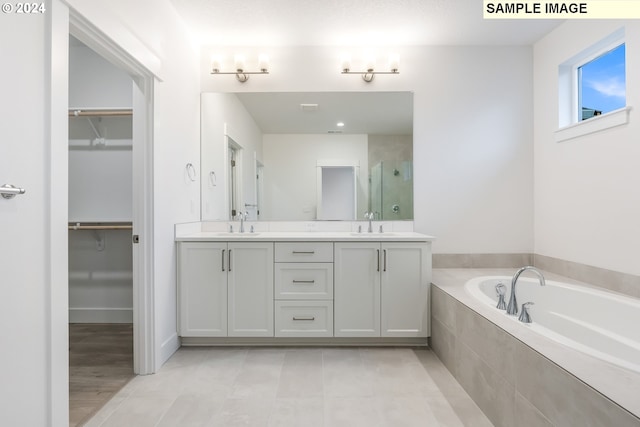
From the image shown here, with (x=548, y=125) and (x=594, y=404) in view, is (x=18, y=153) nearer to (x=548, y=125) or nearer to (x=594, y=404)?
(x=594, y=404)

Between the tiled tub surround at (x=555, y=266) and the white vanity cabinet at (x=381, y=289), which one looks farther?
the white vanity cabinet at (x=381, y=289)

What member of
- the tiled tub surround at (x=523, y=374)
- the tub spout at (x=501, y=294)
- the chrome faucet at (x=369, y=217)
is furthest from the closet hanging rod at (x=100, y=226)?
the tub spout at (x=501, y=294)

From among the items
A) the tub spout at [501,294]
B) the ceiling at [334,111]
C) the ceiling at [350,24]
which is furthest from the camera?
the ceiling at [334,111]

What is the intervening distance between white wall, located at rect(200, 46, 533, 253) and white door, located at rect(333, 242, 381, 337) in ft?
2.51

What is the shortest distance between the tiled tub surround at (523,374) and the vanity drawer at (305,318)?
799 millimetres

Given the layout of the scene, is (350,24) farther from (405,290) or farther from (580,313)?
(580,313)

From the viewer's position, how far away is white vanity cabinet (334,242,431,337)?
2666 millimetres

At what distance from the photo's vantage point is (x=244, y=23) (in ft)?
9.08

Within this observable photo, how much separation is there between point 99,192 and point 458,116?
3272mm

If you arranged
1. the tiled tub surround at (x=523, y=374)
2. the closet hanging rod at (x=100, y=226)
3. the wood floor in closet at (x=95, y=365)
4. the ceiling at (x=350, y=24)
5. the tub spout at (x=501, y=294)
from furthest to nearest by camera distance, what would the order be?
the closet hanging rod at (x=100, y=226), the ceiling at (x=350, y=24), the tub spout at (x=501, y=294), the wood floor in closet at (x=95, y=365), the tiled tub surround at (x=523, y=374)

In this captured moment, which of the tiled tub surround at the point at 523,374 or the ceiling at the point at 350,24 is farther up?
the ceiling at the point at 350,24

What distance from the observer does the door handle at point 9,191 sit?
117cm

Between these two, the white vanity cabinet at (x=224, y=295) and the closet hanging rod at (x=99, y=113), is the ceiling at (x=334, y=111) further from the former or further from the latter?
the white vanity cabinet at (x=224, y=295)

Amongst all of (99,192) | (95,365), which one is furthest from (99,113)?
(95,365)
